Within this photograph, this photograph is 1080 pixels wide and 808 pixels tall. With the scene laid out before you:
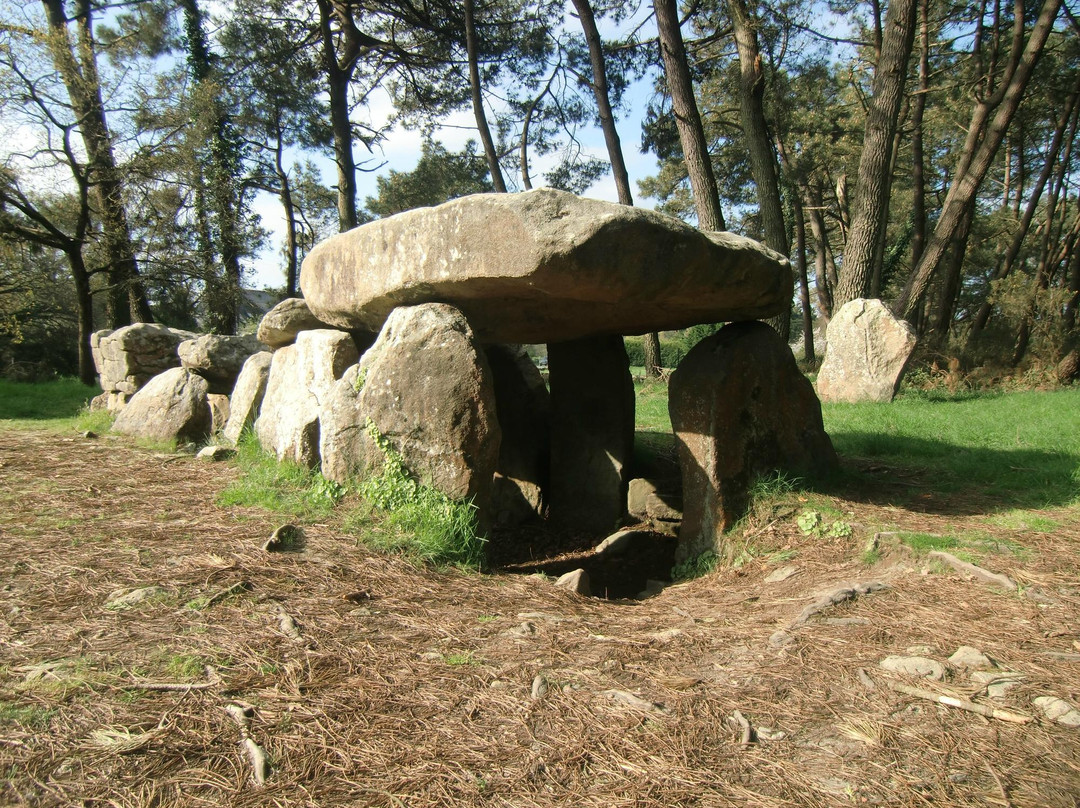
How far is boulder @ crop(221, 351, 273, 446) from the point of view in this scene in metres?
6.00

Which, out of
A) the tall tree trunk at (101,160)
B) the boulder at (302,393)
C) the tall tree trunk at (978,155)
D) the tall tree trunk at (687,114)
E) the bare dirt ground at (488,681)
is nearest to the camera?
the bare dirt ground at (488,681)

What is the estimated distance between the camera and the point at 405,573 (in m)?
3.67

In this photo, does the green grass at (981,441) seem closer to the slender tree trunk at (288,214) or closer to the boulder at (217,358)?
the boulder at (217,358)

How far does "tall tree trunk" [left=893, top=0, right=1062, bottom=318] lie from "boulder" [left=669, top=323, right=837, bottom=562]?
699 cm

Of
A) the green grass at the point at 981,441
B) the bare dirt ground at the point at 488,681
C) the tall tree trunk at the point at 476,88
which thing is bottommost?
the bare dirt ground at the point at 488,681

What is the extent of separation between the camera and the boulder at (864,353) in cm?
916

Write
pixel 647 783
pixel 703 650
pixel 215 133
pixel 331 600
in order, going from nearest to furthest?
pixel 647 783 < pixel 703 650 < pixel 331 600 < pixel 215 133

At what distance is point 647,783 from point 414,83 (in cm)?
1495

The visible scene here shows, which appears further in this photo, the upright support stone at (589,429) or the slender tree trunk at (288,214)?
the slender tree trunk at (288,214)

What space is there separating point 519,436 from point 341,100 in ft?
36.3

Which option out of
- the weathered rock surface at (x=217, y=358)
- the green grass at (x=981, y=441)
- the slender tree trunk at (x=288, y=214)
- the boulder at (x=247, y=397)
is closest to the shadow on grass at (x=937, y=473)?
the green grass at (x=981, y=441)

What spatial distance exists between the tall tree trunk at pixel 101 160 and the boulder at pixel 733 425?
1176 cm

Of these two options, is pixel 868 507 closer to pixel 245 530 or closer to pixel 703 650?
pixel 703 650

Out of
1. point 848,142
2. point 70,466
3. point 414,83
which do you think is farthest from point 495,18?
point 70,466
